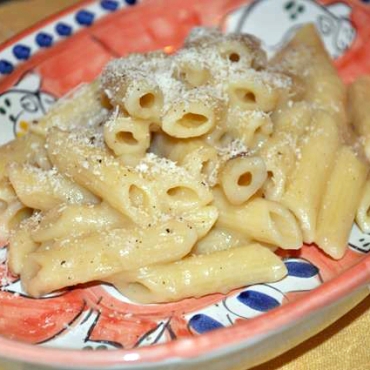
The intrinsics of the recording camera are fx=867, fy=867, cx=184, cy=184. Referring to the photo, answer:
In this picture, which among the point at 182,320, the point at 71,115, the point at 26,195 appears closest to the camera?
the point at 182,320

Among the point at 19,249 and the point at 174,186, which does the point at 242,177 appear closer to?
the point at 174,186

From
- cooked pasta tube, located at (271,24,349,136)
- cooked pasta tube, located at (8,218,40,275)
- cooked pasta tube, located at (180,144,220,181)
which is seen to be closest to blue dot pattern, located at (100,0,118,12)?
cooked pasta tube, located at (271,24,349,136)

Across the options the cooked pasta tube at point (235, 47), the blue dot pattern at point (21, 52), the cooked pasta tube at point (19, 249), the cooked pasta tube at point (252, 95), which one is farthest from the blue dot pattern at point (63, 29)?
the cooked pasta tube at point (19, 249)

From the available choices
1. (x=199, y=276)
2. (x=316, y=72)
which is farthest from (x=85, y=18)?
(x=199, y=276)

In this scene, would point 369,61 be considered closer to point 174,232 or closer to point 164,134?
point 164,134

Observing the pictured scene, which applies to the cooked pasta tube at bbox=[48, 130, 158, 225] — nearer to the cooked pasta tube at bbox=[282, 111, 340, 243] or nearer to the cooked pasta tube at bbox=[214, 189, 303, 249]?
the cooked pasta tube at bbox=[214, 189, 303, 249]

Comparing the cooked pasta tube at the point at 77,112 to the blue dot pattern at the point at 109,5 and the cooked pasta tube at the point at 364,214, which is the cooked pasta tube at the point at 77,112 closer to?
the blue dot pattern at the point at 109,5

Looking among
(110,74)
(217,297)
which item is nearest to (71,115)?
(110,74)
